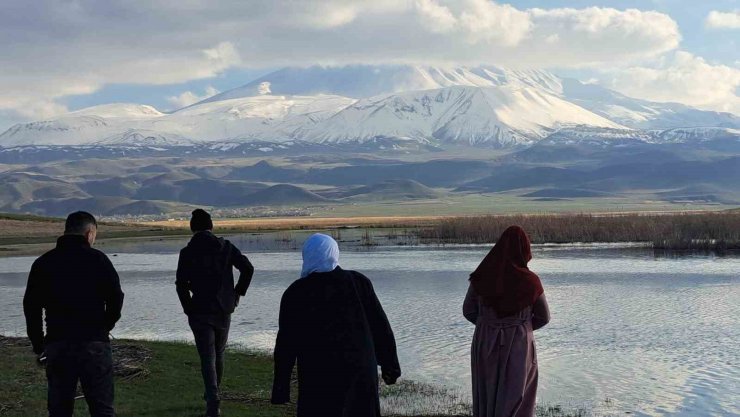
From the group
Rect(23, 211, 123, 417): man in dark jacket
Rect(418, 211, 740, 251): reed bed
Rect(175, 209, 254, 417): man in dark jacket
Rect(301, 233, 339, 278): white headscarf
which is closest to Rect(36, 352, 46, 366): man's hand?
Rect(23, 211, 123, 417): man in dark jacket

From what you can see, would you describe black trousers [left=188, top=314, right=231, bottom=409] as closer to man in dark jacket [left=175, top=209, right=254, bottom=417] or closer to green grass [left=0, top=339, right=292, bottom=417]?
man in dark jacket [left=175, top=209, right=254, bottom=417]

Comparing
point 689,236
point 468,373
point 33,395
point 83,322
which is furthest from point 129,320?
point 689,236

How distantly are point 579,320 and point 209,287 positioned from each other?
17.1 metres

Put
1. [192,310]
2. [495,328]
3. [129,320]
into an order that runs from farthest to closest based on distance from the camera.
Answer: [129,320], [192,310], [495,328]

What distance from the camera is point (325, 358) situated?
7.27 meters

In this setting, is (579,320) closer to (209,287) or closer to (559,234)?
(209,287)

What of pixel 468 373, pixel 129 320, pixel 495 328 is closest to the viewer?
pixel 495 328

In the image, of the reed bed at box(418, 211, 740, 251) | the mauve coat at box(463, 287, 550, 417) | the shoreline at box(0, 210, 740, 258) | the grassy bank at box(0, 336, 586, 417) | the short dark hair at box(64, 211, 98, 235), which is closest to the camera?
the short dark hair at box(64, 211, 98, 235)

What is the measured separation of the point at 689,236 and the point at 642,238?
501 centimetres

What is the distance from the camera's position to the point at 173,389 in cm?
1379

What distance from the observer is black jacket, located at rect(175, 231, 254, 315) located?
10.5 metres

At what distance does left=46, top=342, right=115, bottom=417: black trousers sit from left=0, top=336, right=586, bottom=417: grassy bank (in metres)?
3.36

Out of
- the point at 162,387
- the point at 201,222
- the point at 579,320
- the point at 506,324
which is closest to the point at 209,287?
the point at 201,222

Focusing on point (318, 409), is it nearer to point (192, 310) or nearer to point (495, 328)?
point (495, 328)
